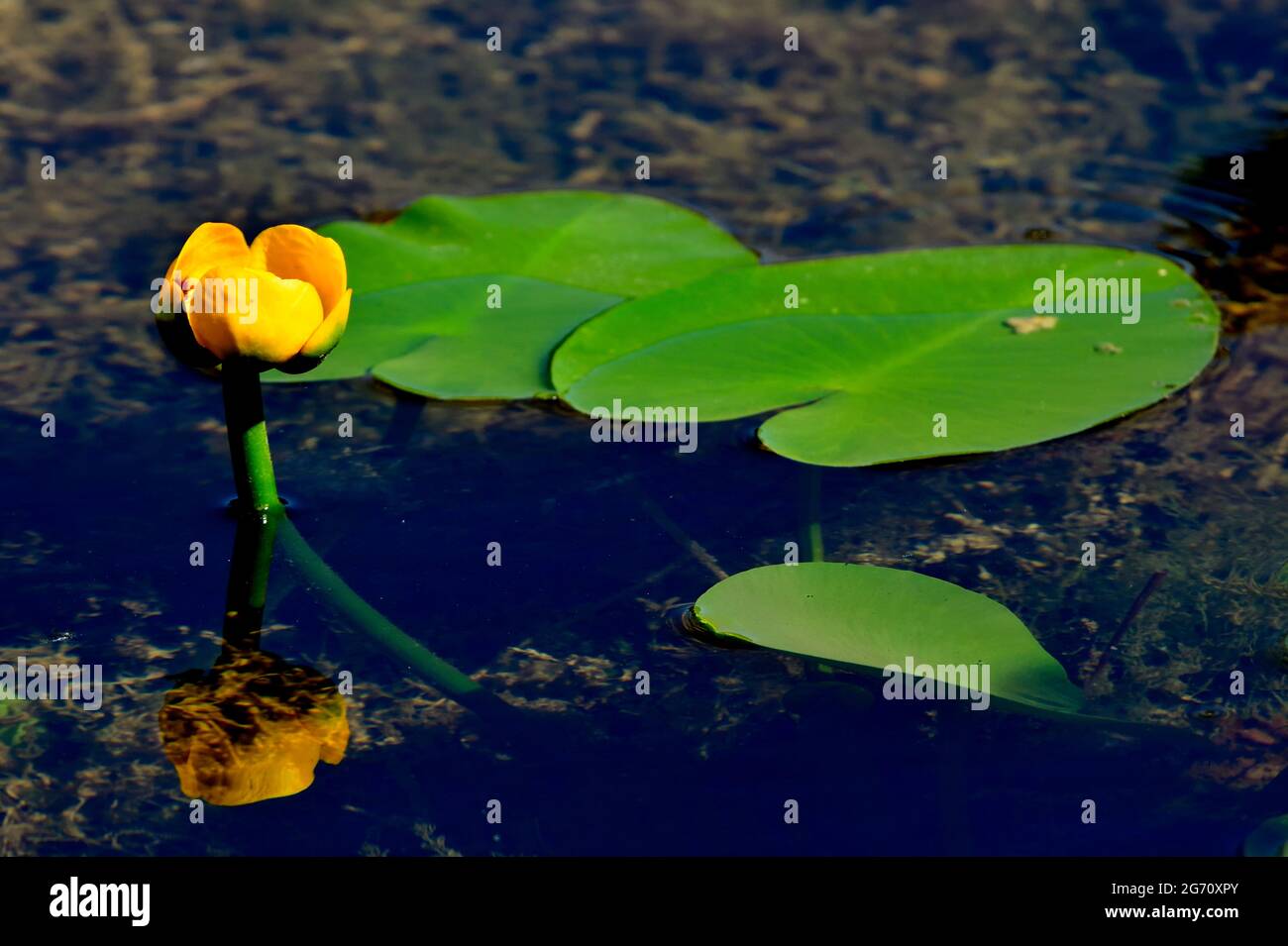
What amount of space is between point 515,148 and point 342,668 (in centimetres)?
144

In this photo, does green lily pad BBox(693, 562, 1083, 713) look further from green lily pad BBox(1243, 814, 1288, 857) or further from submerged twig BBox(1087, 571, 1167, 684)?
green lily pad BBox(1243, 814, 1288, 857)

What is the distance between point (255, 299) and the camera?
5.44 feet

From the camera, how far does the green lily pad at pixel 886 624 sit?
161cm

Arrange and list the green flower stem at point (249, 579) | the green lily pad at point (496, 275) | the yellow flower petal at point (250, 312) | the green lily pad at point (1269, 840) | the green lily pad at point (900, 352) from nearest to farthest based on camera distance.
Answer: the green lily pad at point (1269, 840) → the yellow flower petal at point (250, 312) → the green flower stem at point (249, 579) → the green lily pad at point (900, 352) → the green lily pad at point (496, 275)

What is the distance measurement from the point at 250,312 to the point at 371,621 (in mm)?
396

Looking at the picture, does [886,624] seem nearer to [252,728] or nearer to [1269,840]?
[1269,840]

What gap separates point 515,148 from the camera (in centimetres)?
285

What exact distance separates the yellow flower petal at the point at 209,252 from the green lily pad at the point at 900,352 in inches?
21.7

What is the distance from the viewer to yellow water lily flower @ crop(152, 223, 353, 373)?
1.67 m

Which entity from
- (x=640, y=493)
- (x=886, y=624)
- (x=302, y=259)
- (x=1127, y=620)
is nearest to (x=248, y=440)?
(x=302, y=259)

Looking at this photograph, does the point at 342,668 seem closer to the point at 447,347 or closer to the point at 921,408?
the point at 447,347

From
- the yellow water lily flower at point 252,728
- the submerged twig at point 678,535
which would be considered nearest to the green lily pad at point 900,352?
the submerged twig at point 678,535

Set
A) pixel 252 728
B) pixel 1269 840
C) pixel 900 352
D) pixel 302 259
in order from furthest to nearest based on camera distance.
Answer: pixel 900 352, pixel 302 259, pixel 252 728, pixel 1269 840

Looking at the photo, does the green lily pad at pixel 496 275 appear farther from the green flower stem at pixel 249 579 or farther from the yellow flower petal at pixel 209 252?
the yellow flower petal at pixel 209 252
